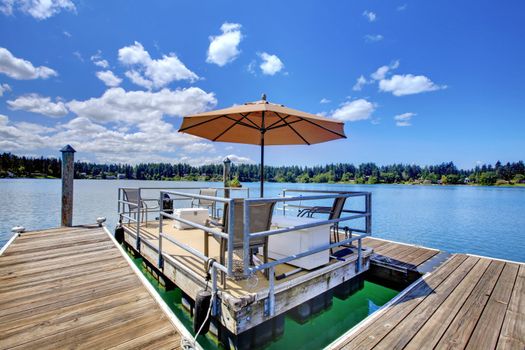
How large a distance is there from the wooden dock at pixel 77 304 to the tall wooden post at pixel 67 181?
2452 millimetres

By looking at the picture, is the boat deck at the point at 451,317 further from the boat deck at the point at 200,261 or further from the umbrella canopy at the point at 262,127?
the umbrella canopy at the point at 262,127

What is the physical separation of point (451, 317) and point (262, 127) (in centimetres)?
356

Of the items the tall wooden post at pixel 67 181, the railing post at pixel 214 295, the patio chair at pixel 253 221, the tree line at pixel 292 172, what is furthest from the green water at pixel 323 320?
the tree line at pixel 292 172

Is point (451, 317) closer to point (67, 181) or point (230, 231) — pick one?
point (230, 231)

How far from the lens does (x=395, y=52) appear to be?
19.2 m

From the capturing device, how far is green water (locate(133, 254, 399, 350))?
11.2 feet

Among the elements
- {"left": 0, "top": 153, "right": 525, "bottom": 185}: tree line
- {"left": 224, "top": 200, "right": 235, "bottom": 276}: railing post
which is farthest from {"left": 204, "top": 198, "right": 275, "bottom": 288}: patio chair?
{"left": 0, "top": 153, "right": 525, "bottom": 185}: tree line

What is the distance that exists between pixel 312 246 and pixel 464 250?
10.2 metres

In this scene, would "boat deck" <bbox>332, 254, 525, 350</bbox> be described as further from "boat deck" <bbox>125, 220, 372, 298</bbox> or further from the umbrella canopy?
the umbrella canopy

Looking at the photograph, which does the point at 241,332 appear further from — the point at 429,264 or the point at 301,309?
the point at 429,264

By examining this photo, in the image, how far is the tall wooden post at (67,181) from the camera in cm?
695

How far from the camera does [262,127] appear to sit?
14.2 feet

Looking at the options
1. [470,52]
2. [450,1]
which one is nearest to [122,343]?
[450,1]

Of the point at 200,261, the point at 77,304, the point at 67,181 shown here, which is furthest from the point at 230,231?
the point at 67,181
